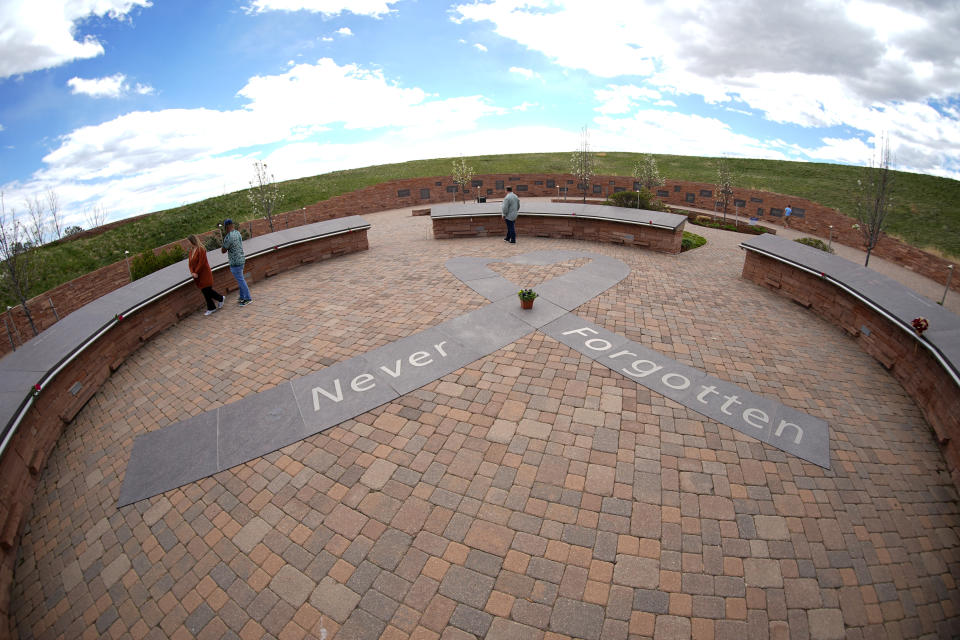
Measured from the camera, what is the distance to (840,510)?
391 cm

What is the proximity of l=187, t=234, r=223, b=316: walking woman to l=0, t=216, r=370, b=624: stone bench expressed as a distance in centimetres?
26

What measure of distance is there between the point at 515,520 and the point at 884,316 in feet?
23.1

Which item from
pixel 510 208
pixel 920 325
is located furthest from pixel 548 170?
pixel 920 325

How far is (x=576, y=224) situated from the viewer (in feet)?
44.3

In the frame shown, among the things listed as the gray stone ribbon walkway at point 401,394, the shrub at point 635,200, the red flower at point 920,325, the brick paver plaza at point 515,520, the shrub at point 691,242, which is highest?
the shrub at point 635,200

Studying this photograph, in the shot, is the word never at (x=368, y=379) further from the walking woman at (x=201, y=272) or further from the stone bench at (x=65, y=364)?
the walking woman at (x=201, y=272)

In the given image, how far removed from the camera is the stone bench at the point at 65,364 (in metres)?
4.14

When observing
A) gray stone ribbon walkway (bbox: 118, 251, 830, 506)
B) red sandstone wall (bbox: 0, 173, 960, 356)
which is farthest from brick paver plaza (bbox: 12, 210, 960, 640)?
red sandstone wall (bbox: 0, 173, 960, 356)

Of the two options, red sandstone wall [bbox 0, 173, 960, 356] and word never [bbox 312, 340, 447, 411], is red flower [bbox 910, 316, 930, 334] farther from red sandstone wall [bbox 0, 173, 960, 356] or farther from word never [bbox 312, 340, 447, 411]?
red sandstone wall [bbox 0, 173, 960, 356]

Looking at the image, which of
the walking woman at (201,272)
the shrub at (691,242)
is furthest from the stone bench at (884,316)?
the walking woman at (201,272)

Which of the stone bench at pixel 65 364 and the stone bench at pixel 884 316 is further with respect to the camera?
the stone bench at pixel 884 316

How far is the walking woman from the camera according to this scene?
8008mm

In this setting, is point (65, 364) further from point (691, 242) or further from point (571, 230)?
point (691, 242)

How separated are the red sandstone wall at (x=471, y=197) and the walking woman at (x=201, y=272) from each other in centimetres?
718
